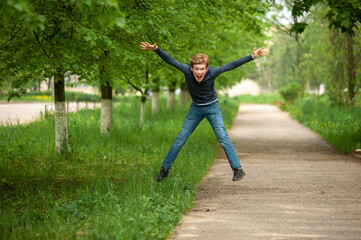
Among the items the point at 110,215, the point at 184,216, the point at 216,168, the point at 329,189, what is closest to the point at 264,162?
the point at 216,168

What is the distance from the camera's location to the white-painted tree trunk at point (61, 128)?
8352 mm

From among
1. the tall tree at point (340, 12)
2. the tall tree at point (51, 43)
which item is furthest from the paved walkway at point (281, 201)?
the tall tree at point (340, 12)

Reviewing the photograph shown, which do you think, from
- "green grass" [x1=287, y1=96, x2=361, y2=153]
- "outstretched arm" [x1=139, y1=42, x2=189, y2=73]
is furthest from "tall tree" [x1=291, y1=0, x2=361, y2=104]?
"outstretched arm" [x1=139, y1=42, x2=189, y2=73]

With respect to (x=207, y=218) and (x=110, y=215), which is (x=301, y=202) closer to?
(x=207, y=218)

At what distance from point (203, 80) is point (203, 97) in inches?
10.1

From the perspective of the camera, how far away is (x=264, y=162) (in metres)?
9.36

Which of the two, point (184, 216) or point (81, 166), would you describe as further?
point (81, 166)

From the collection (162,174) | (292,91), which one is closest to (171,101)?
(162,174)

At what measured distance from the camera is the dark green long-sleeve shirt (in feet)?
19.2

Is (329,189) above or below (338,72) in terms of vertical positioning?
below

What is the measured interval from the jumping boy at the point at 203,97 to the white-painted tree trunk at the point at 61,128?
113 inches

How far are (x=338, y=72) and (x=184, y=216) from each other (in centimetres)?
1591

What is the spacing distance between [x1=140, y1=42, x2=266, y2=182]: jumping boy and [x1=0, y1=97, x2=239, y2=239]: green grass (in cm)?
65

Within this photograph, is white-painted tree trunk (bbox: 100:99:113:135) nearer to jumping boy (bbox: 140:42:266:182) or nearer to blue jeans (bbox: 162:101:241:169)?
jumping boy (bbox: 140:42:266:182)
